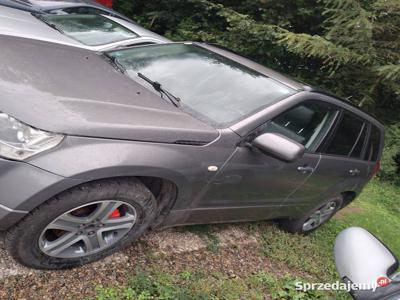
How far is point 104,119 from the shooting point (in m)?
2.41

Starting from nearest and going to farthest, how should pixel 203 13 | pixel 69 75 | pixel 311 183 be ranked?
pixel 69 75
pixel 311 183
pixel 203 13

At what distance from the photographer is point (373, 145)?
14.6 feet

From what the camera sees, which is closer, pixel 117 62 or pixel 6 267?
pixel 6 267

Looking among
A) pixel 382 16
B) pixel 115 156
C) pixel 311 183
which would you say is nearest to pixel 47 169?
pixel 115 156

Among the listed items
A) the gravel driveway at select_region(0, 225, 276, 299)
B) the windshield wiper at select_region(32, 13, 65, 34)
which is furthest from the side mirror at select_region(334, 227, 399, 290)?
the windshield wiper at select_region(32, 13, 65, 34)

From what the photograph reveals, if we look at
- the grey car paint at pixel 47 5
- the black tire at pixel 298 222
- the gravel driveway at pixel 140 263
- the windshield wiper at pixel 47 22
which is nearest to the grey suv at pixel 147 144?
the gravel driveway at pixel 140 263

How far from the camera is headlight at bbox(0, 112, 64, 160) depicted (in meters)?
2.17

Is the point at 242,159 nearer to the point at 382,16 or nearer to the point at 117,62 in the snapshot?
the point at 117,62

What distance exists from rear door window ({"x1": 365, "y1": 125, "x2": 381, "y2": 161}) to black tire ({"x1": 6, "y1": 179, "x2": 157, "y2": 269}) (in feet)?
8.66

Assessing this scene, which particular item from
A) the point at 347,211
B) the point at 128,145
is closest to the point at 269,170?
the point at 128,145

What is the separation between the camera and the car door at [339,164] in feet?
12.4

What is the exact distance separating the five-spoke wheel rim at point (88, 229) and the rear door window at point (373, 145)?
9.14ft

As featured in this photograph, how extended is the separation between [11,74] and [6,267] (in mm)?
1205

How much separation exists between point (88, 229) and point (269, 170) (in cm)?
143
